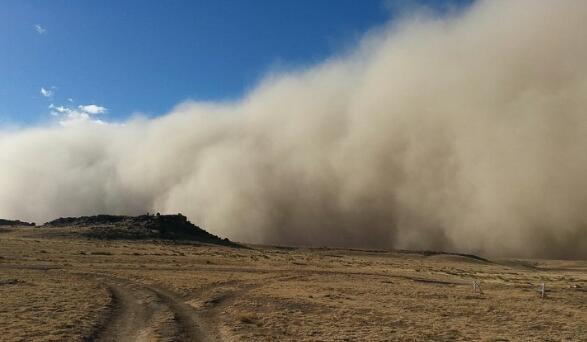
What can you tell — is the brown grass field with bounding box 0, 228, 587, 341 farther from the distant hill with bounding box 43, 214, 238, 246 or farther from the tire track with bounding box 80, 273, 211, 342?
the distant hill with bounding box 43, 214, 238, 246

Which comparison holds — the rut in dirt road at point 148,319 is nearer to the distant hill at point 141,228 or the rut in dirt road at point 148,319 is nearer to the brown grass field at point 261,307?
the brown grass field at point 261,307

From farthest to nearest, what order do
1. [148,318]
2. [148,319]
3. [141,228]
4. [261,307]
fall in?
[141,228] < [261,307] < [148,318] < [148,319]

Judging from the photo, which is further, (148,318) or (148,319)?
(148,318)

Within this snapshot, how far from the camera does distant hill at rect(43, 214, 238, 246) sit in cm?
6494

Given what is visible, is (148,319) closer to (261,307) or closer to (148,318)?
(148,318)

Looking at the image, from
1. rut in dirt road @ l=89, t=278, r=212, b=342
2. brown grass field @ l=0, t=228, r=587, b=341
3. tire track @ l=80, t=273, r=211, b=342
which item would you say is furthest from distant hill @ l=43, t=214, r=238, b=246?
rut in dirt road @ l=89, t=278, r=212, b=342

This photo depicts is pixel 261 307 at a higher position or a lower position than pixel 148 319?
higher

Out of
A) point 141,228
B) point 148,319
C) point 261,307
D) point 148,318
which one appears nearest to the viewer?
point 148,319

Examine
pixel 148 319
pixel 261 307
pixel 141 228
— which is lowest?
pixel 148 319

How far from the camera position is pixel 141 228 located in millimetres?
69000

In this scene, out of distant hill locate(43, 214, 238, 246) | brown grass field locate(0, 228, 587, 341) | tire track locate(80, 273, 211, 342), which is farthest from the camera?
distant hill locate(43, 214, 238, 246)

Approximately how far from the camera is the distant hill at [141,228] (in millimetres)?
64938

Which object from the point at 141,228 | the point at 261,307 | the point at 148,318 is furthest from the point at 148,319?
the point at 141,228

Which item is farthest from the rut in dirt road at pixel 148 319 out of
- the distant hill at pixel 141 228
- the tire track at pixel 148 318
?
the distant hill at pixel 141 228
